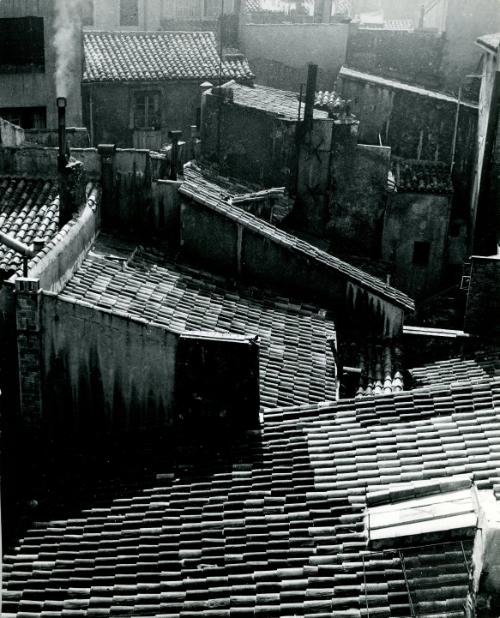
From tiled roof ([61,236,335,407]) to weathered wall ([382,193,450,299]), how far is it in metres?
8.91

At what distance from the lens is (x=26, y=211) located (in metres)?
19.6

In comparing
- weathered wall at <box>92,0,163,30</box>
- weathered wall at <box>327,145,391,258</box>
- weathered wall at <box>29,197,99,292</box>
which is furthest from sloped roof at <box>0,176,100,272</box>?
weathered wall at <box>92,0,163,30</box>

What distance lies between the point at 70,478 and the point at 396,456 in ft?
15.3

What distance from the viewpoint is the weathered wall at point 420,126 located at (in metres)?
29.8

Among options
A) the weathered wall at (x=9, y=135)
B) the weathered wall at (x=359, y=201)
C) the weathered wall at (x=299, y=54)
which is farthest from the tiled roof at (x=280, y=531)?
the weathered wall at (x=299, y=54)

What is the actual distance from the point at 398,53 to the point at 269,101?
10.2 meters

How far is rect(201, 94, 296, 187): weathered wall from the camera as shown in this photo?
83.9ft

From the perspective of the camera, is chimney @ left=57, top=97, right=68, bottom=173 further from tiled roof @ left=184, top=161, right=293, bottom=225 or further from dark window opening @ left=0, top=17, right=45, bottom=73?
dark window opening @ left=0, top=17, right=45, bottom=73

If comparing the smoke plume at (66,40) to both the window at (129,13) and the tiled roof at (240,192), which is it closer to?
the tiled roof at (240,192)

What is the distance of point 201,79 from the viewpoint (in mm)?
33000

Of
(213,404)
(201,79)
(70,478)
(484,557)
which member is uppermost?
(201,79)

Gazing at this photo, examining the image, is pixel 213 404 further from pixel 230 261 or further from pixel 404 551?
pixel 230 261

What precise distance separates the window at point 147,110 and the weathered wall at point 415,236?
10336 mm

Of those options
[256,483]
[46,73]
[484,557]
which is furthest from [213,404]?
[46,73]
